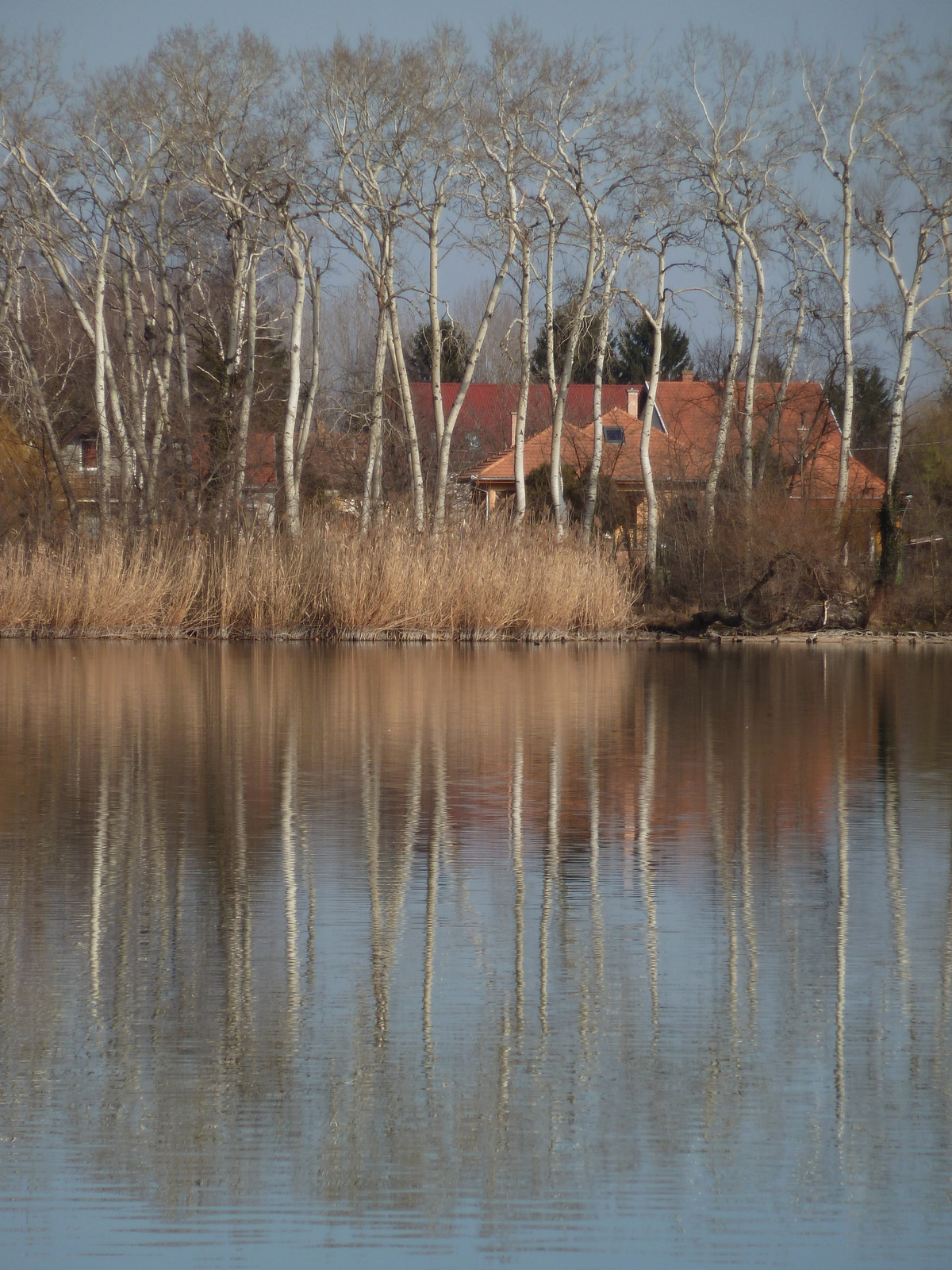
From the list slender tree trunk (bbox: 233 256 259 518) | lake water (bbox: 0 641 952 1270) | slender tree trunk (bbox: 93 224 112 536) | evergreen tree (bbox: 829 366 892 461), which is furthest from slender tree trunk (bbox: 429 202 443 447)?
evergreen tree (bbox: 829 366 892 461)

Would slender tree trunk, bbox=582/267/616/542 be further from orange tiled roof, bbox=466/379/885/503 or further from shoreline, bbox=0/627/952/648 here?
shoreline, bbox=0/627/952/648

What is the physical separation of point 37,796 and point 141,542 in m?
15.9

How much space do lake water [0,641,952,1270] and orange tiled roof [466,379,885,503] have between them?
69.4 ft

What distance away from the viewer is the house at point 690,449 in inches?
1342

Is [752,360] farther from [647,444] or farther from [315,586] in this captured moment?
[315,586]

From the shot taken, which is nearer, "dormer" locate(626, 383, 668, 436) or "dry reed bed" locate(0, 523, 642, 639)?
"dry reed bed" locate(0, 523, 642, 639)

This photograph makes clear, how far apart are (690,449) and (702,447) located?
1153cm

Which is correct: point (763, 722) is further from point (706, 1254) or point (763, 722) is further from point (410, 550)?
point (410, 550)

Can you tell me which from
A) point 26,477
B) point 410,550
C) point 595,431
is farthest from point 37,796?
point 26,477

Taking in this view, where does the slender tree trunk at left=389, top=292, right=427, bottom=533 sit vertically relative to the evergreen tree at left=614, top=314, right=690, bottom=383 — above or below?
below

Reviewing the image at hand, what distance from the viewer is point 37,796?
7246mm

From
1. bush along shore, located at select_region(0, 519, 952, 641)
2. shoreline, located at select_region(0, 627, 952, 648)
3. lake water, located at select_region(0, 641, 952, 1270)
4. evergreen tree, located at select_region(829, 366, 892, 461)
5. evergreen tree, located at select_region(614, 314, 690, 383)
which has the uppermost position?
evergreen tree, located at select_region(614, 314, 690, 383)

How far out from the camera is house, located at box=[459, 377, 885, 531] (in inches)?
1342

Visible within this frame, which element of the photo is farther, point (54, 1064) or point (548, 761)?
point (548, 761)
